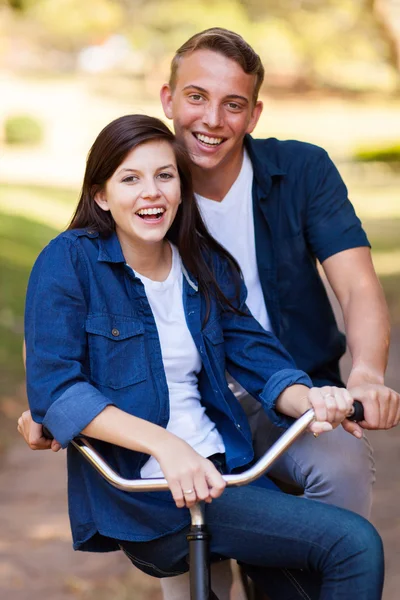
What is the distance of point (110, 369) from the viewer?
2.32 m

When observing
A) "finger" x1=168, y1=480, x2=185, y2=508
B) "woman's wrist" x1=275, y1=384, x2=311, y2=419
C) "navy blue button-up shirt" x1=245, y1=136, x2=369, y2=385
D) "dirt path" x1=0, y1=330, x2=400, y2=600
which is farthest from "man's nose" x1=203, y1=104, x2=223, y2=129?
"dirt path" x1=0, y1=330, x2=400, y2=600

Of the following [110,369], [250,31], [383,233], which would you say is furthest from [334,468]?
[250,31]

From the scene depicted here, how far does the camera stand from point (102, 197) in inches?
97.7

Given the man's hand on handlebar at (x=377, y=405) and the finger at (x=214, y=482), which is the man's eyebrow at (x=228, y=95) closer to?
the man's hand on handlebar at (x=377, y=405)

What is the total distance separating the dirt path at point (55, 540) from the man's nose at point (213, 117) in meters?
1.91

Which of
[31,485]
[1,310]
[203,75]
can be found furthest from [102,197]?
[1,310]

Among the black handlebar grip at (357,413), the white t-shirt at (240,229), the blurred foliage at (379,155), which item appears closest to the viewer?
the black handlebar grip at (357,413)

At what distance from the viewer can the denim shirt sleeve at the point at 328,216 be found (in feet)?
9.95

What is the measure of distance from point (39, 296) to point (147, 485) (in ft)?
1.67

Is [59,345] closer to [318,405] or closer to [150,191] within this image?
[150,191]

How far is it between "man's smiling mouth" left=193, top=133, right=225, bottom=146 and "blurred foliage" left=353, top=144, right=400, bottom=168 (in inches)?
516

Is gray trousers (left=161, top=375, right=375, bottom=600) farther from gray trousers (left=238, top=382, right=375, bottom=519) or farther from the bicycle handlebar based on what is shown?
the bicycle handlebar

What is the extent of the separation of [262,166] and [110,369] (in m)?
1.00

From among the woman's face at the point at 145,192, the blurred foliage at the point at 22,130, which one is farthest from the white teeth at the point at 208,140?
the blurred foliage at the point at 22,130
